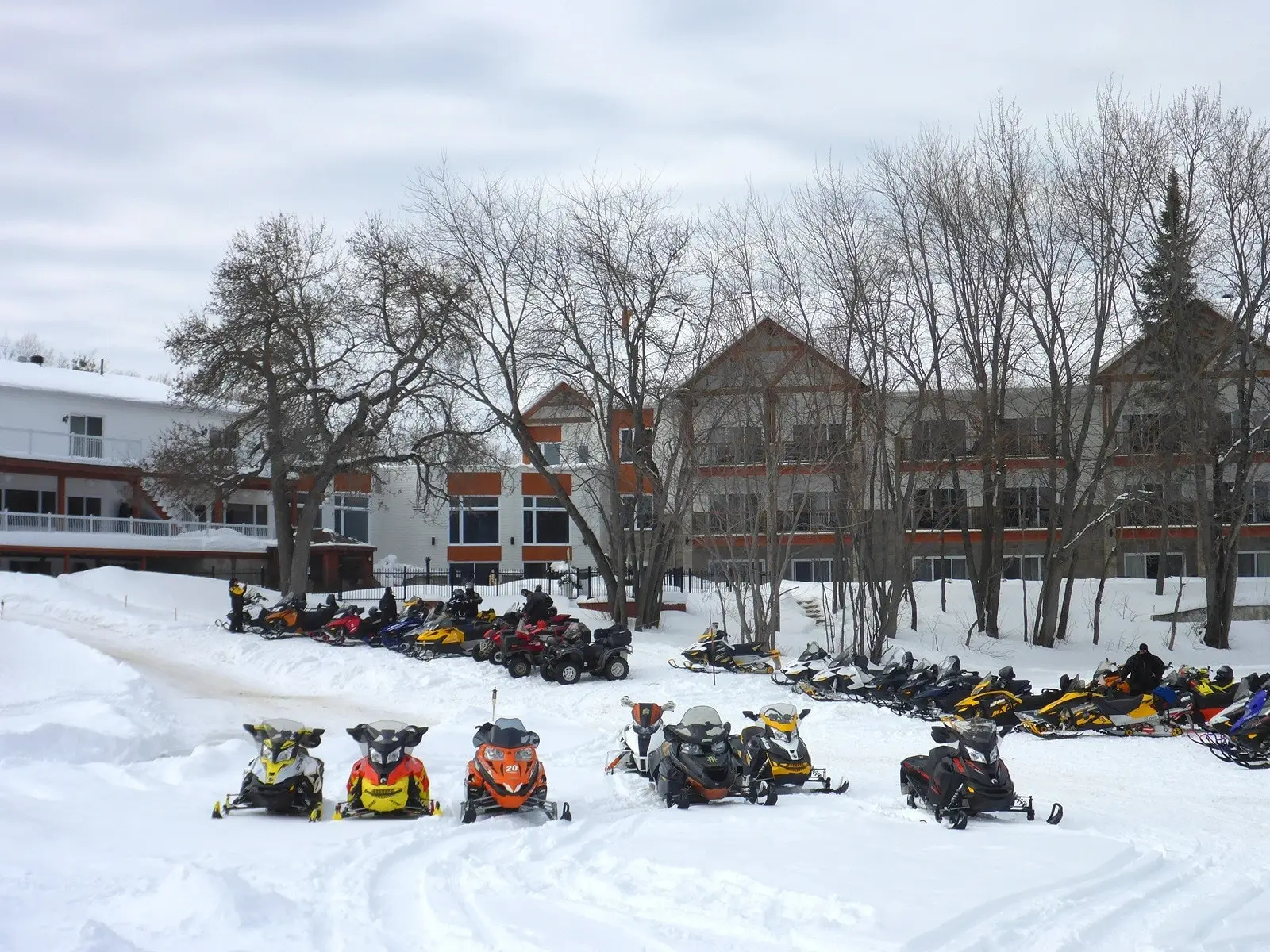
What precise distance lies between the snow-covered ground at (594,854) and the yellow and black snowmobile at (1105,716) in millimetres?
535

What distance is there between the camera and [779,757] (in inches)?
508

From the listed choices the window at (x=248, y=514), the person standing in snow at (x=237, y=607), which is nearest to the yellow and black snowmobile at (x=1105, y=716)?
the person standing in snow at (x=237, y=607)

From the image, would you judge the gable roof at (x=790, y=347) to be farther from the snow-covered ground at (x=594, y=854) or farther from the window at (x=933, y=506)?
the snow-covered ground at (x=594, y=854)

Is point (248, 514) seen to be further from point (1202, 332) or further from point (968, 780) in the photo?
point (968, 780)

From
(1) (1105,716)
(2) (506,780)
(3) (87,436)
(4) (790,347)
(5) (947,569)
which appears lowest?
(1) (1105,716)

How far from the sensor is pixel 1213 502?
32.1 metres

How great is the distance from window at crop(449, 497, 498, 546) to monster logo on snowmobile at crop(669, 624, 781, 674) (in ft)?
93.2

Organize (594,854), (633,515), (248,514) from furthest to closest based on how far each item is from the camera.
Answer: (248,514) < (633,515) < (594,854)

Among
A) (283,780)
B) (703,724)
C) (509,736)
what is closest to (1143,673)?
(703,724)

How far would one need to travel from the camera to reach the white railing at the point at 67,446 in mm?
40562

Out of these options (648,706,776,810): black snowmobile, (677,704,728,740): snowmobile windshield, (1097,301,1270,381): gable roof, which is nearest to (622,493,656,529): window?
(1097,301,1270,381): gable roof

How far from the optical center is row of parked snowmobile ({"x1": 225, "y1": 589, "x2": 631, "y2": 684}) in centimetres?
2197

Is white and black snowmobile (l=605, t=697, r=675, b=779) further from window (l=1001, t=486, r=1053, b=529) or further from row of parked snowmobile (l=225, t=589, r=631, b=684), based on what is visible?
window (l=1001, t=486, r=1053, b=529)

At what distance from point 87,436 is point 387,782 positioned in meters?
35.6
